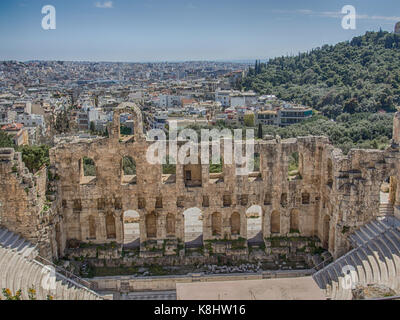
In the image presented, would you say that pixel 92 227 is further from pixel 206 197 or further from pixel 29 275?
pixel 206 197

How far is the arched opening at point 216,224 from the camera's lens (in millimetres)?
27672

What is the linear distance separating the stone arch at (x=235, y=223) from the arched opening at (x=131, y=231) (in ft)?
20.5

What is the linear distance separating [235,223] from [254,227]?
2035 millimetres

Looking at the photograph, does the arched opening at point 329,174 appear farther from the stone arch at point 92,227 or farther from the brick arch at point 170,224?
the stone arch at point 92,227

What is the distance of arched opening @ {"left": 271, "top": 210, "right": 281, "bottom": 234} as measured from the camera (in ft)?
91.6

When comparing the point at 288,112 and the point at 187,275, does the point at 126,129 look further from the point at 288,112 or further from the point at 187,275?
the point at 187,275

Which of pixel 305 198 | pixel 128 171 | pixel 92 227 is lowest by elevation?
pixel 92 227

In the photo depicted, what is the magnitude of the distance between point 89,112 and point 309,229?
8346cm

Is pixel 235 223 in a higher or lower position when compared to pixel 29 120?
lower

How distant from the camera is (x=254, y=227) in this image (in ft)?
96.8

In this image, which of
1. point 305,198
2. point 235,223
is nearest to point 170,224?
point 235,223

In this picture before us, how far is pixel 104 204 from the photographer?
26.6 meters
